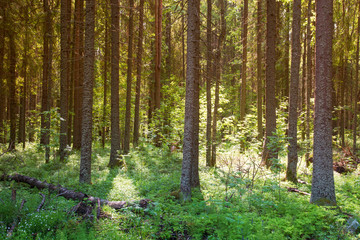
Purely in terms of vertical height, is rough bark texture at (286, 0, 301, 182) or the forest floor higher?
rough bark texture at (286, 0, 301, 182)

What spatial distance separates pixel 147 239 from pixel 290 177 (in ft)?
25.0

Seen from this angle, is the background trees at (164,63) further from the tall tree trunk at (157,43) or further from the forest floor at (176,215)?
the forest floor at (176,215)

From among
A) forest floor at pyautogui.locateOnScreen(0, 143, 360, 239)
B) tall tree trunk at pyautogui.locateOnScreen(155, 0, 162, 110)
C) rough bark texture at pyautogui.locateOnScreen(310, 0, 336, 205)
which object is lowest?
forest floor at pyautogui.locateOnScreen(0, 143, 360, 239)

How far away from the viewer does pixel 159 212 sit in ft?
20.0

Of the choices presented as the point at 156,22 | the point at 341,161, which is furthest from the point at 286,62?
the point at 156,22

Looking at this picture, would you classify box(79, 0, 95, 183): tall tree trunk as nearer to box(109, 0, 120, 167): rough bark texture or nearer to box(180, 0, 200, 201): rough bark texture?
box(109, 0, 120, 167): rough bark texture

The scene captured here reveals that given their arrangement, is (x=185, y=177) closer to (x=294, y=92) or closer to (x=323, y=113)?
(x=323, y=113)

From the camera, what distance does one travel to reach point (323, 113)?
24.1 feet

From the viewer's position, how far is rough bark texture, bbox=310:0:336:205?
732 centimetres

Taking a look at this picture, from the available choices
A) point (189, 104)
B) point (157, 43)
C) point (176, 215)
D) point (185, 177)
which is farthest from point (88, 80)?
point (157, 43)

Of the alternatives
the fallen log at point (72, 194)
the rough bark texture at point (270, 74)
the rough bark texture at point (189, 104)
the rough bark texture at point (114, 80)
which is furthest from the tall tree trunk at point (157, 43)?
the fallen log at point (72, 194)

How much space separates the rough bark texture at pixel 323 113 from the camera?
7320mm

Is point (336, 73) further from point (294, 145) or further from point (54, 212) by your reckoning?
point (54, 212)

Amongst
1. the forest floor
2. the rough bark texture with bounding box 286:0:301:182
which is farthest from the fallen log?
the rough bark texture with bounding box 286:0:301:182
